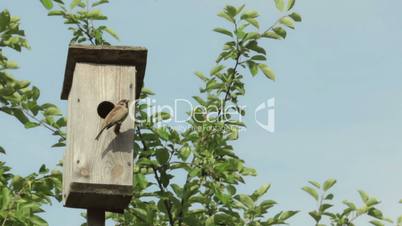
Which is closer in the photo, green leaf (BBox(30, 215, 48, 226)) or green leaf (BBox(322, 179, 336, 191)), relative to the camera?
green leaf (BBox(30, 215, 48, 226))

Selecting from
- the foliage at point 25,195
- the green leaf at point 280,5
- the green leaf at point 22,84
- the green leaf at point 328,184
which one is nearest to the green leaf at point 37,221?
the foliage at point 25,195

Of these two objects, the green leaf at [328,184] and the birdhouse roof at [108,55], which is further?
the green leaf at [328,184]

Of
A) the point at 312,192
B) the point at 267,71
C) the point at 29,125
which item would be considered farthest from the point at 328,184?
the point at 29,125

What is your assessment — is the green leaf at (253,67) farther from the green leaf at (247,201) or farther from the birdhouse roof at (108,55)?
the birdhouse roof at (108,55)

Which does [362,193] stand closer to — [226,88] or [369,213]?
[369,213]

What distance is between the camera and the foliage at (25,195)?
6613 mm

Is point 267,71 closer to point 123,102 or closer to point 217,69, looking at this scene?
point 217,69

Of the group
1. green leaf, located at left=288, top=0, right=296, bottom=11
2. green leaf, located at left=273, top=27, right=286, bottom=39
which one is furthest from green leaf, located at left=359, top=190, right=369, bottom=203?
green leaf, located at left=288, top=0, right=296, bottom=11

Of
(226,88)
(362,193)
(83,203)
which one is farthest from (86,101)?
(362,193)

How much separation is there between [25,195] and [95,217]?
49.2 inches

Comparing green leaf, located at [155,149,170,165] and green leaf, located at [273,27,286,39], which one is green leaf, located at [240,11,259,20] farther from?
green leaf, located at [155,149,170,165]

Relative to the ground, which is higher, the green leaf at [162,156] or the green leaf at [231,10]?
the green leaf at [231,10]

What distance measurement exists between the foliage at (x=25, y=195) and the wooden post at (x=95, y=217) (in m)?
0.53

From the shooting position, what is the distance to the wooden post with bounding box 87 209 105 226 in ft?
20.3
